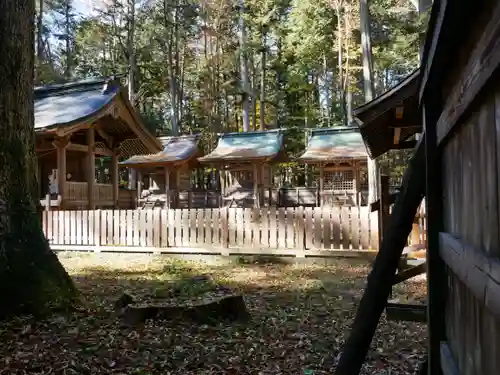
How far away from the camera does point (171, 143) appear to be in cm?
2970

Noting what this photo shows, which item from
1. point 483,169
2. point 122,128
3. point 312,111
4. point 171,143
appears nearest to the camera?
point 483,169

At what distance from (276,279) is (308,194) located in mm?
18663

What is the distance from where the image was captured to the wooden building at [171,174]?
89.3 ft

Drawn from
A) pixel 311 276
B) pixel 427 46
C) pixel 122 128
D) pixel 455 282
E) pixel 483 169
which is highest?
pixel 122 128

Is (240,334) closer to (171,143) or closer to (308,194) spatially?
(308,194)

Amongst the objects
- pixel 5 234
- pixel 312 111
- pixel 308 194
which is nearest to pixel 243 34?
pixel 312 111

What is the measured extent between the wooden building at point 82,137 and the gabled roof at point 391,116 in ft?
37.7

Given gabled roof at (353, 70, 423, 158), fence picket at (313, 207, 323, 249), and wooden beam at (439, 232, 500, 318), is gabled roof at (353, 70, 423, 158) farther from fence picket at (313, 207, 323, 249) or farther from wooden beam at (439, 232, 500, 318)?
fence picket at (313, 207, 323, 249)

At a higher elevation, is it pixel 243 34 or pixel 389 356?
pixel 243 34

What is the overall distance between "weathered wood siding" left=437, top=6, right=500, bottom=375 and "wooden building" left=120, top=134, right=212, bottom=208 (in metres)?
25.2

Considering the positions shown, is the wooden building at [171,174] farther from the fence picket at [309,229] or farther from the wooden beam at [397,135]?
the wooden beam at [397,135]

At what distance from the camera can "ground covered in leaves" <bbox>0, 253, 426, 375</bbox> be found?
4145mm

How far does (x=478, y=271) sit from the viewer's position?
1.35m

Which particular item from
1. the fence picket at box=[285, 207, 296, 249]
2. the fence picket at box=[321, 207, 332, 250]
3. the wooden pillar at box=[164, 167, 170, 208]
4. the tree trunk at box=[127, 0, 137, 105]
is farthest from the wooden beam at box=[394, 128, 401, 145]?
the tree trunk at box=[127, 0, 137, 105]
